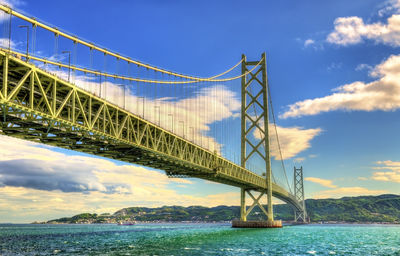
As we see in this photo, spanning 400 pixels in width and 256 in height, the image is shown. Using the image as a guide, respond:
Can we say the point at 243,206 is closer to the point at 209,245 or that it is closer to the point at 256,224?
the point at 256,224

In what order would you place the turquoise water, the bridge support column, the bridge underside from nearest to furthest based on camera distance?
the bridge underside → the turquoise water → the bridge support column

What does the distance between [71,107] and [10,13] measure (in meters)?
8.87

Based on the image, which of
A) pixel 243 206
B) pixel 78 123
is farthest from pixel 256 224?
pixel 78 123

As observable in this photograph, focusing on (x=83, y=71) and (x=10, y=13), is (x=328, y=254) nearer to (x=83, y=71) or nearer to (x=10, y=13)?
(x=83, y=71)

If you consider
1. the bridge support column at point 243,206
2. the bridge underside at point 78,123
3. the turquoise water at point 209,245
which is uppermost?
the bridge underside at point 78,123

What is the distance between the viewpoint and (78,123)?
33938 millimetres

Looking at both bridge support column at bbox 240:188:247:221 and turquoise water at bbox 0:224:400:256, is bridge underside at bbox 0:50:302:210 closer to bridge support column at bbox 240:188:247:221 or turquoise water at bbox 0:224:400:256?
turquoise water at bbox 0:224:400:256

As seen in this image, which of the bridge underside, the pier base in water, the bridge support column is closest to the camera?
the bridge underside

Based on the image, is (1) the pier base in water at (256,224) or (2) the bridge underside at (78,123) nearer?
(2) the bridge underside at (78,123)

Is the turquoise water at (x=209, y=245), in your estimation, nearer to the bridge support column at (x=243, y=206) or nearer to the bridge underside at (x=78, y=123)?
the bridge underside at (x=78, y=123)

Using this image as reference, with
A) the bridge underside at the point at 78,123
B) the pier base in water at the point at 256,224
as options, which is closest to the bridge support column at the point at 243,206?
the pier base in water at the point at 256,224

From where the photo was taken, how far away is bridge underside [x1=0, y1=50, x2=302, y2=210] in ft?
86.1

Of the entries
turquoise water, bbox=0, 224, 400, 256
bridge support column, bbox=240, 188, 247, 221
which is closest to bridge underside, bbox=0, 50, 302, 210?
turquoise water, bbox=0, 224, 400, 256

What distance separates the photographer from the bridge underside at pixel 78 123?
1033 inches
